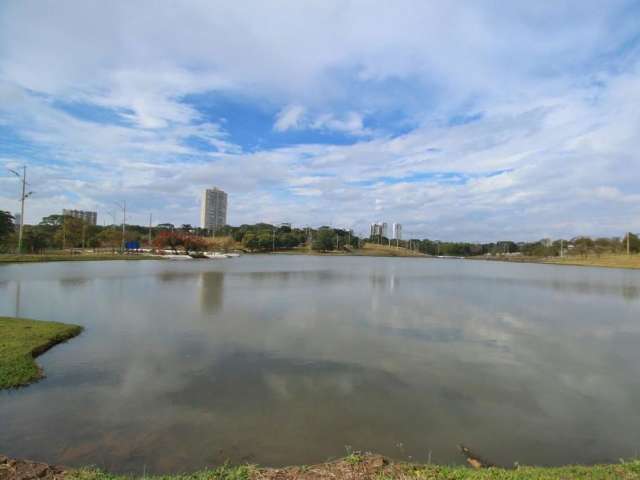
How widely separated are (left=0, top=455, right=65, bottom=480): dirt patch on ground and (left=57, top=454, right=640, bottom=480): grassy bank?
19cm

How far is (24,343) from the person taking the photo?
951 cm

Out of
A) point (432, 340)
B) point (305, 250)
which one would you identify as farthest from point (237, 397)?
point (305, 250)

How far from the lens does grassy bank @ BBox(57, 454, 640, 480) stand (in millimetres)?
4438

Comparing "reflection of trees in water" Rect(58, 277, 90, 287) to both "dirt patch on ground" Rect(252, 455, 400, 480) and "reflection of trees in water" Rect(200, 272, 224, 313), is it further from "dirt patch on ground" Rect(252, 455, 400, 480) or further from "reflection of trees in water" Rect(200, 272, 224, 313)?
"dirt patch on ground" Rect(252, 455, 400, 480)

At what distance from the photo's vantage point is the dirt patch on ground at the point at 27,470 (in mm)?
4258

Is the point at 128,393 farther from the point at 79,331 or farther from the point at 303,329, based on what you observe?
the point at 303,329

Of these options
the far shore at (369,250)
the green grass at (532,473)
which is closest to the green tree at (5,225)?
the far shore at (369,250)

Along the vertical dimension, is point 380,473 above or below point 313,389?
above

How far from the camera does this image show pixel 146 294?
19500 millimetres

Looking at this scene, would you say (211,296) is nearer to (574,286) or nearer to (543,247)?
(574,286)

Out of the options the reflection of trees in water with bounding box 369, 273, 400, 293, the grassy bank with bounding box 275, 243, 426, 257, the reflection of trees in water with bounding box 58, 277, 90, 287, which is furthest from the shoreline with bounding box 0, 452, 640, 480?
the grassy bank with bounding box 275, 243, 426, 257

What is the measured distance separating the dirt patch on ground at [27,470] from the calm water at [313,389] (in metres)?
0.61

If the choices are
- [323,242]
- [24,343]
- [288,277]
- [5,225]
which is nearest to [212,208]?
[323,242]

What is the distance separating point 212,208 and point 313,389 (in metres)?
180
